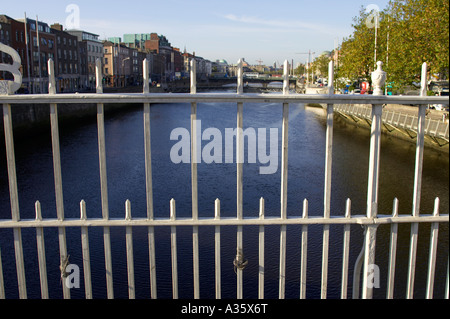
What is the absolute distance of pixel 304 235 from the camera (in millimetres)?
3697

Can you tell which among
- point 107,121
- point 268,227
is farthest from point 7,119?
point 107,121

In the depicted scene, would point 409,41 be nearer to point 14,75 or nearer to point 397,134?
point 397,134

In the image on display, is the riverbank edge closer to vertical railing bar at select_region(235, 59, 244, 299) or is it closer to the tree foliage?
the tree foliage

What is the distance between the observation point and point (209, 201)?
592 inches

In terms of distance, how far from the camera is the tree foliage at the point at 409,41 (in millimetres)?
23234

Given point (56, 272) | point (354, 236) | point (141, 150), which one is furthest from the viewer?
point (141, 150)

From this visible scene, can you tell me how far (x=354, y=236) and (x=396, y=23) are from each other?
72.9ft

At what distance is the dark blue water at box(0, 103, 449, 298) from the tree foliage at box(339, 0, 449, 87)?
4.43m

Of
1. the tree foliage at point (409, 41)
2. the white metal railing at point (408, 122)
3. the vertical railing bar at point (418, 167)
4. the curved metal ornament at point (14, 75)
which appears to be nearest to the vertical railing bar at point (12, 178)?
the curved metal ornament at point (14, 75)

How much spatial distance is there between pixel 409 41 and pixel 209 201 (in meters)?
17.0

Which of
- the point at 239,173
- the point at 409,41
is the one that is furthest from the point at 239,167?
the point at 409,41

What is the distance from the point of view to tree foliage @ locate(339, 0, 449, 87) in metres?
23.2
